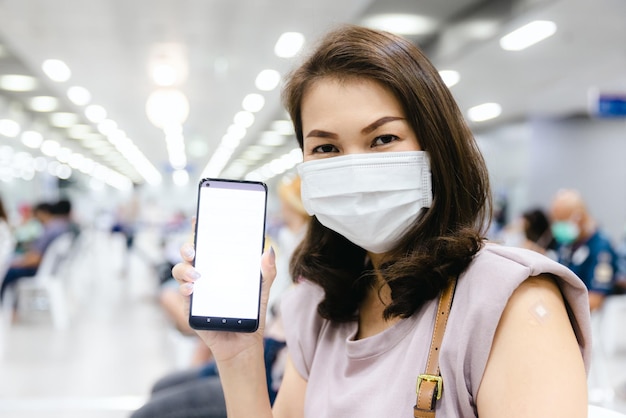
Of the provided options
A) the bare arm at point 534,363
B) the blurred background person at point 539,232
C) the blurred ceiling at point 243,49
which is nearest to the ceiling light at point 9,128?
the blurred ceiling at point 243,49

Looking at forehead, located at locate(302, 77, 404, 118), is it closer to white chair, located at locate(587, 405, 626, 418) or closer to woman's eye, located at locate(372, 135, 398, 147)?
woman's eye, located at locate(372, 135, 398, 147)

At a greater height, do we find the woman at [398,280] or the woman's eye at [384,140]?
the woman's eye at [384,140]

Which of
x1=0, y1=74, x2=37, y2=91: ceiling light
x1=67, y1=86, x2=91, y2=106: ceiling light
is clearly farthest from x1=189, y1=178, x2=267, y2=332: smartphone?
x1=67, y1=86, x2=91, y2=106: ceiling light

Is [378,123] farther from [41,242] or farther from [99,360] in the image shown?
[41,242]

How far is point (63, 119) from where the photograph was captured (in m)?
14.1

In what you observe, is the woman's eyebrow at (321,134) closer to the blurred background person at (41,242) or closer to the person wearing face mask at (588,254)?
the person wearing face mask at (588,254)

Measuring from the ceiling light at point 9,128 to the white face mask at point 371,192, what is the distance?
11.0 m

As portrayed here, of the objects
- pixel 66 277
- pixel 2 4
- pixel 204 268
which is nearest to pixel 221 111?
pixel 66 277

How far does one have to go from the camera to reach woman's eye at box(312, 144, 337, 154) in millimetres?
1129

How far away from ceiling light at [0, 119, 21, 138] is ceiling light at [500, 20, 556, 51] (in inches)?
334

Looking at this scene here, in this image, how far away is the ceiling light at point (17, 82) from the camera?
9.96 m

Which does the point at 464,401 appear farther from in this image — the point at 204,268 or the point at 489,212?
the point at 204,268

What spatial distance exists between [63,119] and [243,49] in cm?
808

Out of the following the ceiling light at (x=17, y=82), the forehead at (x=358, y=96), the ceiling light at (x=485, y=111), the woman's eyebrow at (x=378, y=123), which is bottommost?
the woman's eyebrow at (x=378, y=123)
